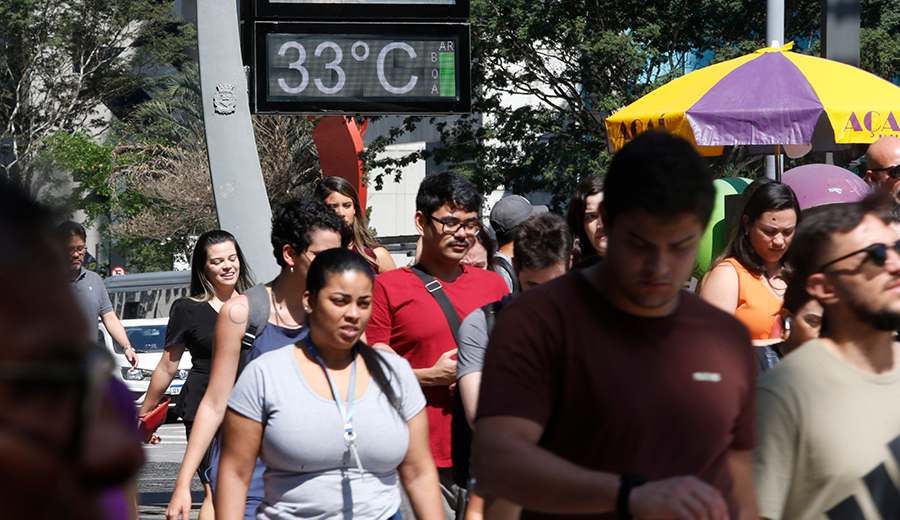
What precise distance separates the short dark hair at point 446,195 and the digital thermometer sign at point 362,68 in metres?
1.70

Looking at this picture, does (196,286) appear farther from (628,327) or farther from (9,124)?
(9,124)

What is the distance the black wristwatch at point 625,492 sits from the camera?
1884 mm

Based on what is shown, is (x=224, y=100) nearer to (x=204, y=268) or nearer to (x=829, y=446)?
(x=204, y=268)

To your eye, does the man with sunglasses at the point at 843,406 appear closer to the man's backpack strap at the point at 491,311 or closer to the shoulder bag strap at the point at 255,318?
the man's backpack strap at the point at 491,311

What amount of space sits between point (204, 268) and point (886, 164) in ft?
13.1

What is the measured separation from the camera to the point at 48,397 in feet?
1.88

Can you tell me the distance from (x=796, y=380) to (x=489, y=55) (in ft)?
77.3

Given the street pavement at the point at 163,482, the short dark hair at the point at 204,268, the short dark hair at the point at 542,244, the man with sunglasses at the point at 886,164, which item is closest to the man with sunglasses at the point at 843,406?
the short dark hair at the point at 542,244

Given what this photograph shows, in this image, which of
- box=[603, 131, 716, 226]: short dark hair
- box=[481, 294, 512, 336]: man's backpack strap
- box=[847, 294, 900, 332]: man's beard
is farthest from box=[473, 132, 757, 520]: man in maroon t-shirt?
box=[481, 294, 512, 336]: man's backpack strap

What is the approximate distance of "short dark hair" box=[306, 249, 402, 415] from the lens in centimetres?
337

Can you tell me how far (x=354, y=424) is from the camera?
10.6 ft

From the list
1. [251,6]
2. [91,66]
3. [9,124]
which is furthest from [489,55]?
[9,124]

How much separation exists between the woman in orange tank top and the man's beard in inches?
67.5

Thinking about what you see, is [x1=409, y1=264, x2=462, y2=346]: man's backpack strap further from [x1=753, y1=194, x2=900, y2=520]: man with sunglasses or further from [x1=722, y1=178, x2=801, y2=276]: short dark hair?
A: [x1=753, y1=194, x2=900, y2=520]: man with sunglasses
